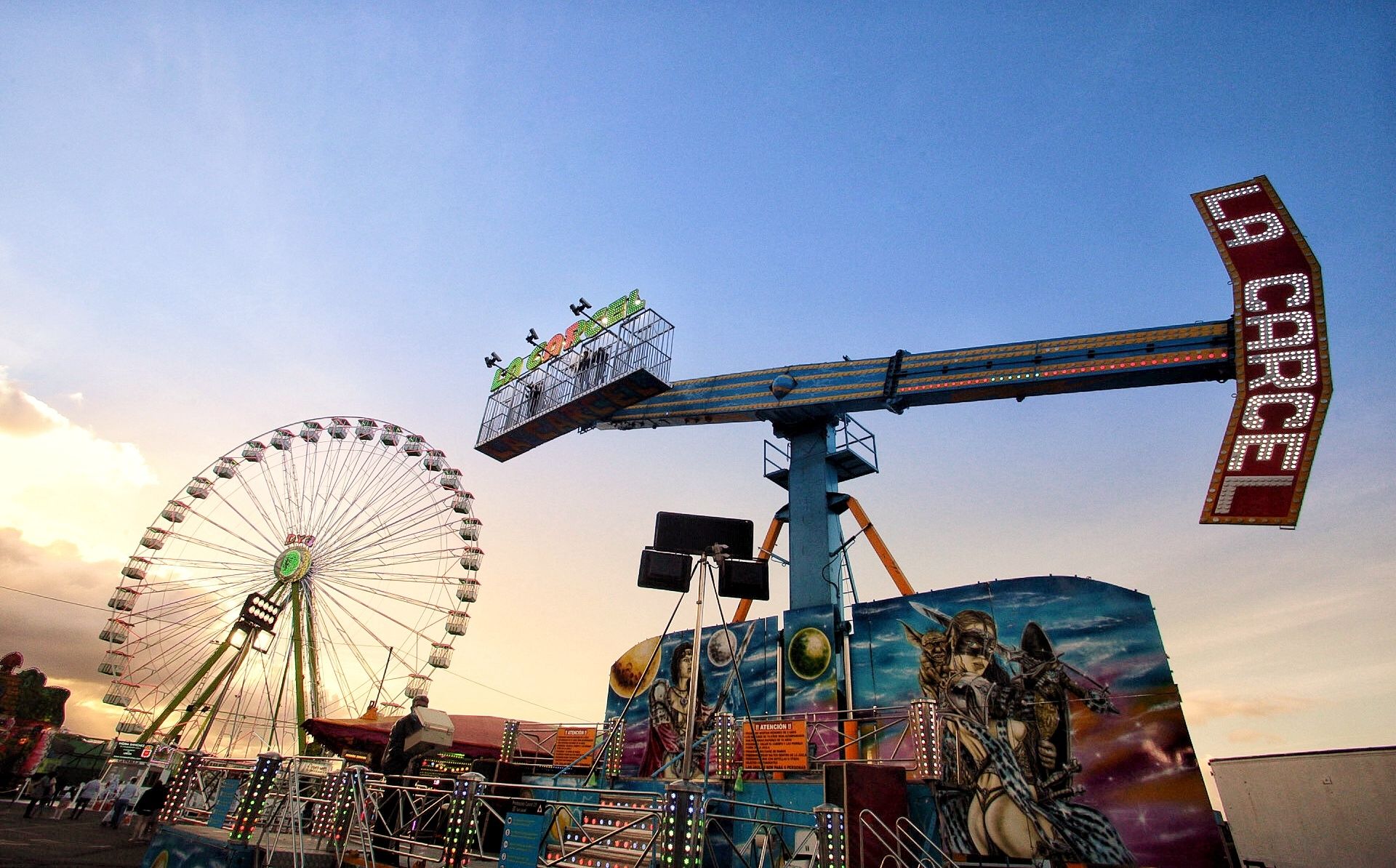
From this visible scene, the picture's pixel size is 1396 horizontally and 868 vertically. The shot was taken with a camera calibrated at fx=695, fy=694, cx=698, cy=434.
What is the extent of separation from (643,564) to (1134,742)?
11028 millimetres

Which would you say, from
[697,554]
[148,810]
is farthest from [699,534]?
[148,810]

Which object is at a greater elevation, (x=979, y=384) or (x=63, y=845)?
(x=979, y=384)

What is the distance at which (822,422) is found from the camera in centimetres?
2325

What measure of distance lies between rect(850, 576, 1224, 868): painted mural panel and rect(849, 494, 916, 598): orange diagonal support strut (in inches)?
70.2

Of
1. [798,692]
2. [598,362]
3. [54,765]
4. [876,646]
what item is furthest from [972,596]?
[54,765]

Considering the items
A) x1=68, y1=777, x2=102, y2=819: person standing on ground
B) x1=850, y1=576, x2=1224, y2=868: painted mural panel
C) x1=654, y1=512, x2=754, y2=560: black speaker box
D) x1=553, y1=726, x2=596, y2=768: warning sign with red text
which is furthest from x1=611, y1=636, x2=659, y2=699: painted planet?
x1=68, y1=777, x2=102, y2=819: person standing on ground

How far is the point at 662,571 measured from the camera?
12.8 meters

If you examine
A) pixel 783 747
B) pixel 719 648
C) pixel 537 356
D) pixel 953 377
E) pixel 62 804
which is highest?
pixel 537 356

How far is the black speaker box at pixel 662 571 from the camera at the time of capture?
41.8 ft

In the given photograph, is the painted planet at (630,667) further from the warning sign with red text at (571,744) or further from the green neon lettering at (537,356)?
the green neon lettering at (537,356)

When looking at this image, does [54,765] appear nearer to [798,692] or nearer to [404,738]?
[404,738]

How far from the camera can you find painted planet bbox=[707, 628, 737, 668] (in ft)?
75.8

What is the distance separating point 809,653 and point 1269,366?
43.8 ft

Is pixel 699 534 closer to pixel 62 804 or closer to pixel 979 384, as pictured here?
pixel 979 384
